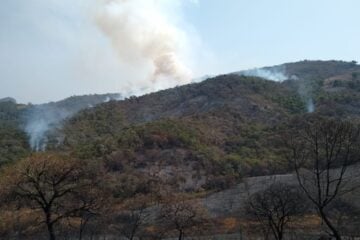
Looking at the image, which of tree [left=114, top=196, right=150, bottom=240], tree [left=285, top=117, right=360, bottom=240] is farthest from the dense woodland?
tree [left=285, top=117, right=360, bottom=240]

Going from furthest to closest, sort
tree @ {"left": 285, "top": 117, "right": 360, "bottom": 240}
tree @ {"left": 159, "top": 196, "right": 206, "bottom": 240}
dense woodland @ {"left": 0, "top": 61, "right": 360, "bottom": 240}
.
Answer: tree @ {"left": 159, "top": 196, "right": 206, "bottom": 240} → dense woodland @ {"left": 0, "top": 61, "right": 360, "bottom": 240} → tree @ {"left": 285, "top": 117, "right": 360, "bottom": 240}

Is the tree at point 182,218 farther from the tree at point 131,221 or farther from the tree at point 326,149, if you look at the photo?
the tree at point 326,149

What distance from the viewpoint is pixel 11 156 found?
158 metres

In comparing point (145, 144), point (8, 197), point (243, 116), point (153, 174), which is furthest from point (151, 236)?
point (243, 116)

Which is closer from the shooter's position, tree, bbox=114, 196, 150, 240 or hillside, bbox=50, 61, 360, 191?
tree, bbox=114, 196, 150, 240

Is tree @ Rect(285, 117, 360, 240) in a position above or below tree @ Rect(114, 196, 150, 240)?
above

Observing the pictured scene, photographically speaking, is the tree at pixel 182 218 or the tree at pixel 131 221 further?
the tree at pixel 182 218

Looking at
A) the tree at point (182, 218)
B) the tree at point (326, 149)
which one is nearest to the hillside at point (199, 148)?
the tree at point (182, 218)

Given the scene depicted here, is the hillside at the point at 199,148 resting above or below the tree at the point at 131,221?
above

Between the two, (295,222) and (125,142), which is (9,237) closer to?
(295,222)

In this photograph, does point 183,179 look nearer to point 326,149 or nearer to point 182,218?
point 182,218

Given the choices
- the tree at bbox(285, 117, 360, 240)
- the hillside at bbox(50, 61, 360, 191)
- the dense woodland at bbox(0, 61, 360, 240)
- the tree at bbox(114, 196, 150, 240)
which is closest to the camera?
the tree at bbox(285, 117, 360, 240)

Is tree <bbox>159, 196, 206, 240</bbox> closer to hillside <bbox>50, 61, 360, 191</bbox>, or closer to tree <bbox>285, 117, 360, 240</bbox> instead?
tree <bbox>285, 117, 360, 240</bbox>

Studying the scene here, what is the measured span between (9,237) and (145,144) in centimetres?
7396
